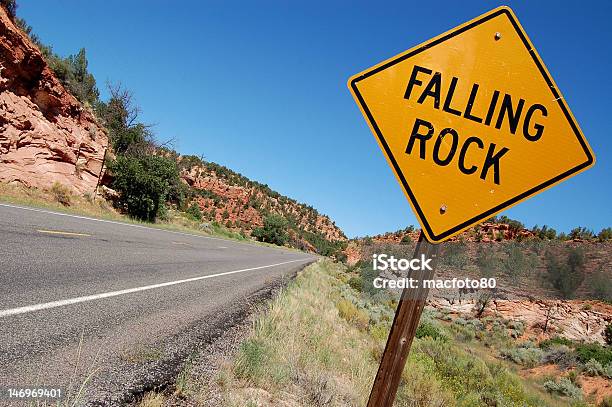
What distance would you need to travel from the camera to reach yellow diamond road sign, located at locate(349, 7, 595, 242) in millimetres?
2057

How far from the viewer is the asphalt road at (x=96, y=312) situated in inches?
122

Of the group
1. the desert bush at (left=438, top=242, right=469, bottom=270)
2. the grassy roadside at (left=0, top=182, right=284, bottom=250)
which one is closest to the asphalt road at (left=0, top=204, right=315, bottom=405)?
the grassy roadside at (left=0, top=182, right=284, bottom=250)

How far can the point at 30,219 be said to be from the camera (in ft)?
32.7

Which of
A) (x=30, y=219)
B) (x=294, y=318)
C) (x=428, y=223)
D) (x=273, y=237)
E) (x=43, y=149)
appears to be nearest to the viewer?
(x=428, y=223)

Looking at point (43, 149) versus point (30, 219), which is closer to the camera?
point (30, 219)

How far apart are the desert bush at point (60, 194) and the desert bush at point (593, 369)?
2607cm

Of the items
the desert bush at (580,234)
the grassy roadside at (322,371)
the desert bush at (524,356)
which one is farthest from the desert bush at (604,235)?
the grassy roadside at (322,371)

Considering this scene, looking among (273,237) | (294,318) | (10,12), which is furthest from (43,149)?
(273,237)

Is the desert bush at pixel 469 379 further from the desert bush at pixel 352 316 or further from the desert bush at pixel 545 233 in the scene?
the desert bush at pixel 545 233

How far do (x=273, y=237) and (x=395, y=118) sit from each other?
57972 mm

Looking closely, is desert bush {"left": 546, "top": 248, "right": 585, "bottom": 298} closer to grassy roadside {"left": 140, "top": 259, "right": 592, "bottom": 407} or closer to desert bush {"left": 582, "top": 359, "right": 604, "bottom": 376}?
desert bush {"left": 582, "top": 359, "right": 604, "bottom": 376}

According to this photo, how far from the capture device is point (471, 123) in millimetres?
2098

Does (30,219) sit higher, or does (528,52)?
(528,52)

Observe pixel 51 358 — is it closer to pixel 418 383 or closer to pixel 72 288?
pixel 72 288
